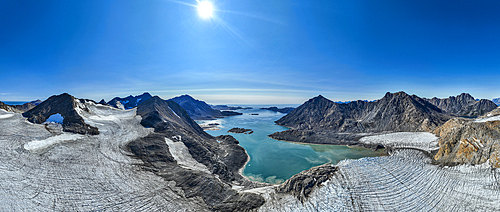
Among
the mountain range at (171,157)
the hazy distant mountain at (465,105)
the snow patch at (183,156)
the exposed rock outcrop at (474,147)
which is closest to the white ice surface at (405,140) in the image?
the exposed rock outcrop at (474,147)

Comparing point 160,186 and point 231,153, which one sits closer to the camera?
point 160,186

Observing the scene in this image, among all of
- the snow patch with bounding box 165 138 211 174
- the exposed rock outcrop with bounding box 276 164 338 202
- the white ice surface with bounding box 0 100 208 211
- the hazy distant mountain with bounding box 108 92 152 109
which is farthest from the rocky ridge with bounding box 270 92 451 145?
the hazy distant mountain with bounding box 108 92 152 109

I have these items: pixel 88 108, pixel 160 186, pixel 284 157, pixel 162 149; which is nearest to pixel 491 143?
pixel 284 157

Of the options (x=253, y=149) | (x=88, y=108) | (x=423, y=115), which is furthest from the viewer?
(x=423, y=115)

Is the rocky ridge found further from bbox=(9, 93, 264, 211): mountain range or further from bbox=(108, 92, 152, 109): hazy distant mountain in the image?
bbox=(108, 92, 152, 109): hazy distant mountain

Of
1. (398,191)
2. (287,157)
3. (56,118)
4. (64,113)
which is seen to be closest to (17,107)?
(64,113)

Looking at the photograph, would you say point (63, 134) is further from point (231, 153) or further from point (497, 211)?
point (497, 211)

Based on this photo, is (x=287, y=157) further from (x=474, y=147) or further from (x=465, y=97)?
(x=465, y=97)
